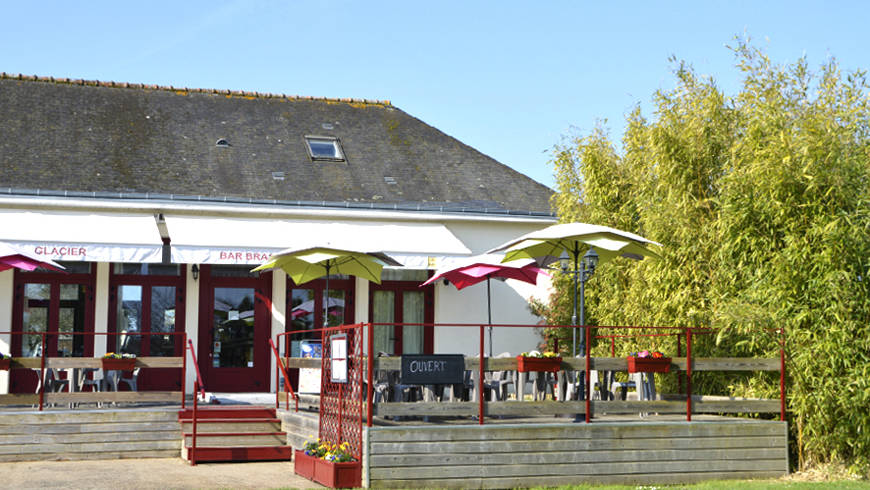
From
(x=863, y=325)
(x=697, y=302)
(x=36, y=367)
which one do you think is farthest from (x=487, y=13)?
(x=36, y=367)

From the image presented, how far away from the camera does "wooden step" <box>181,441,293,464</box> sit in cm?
1161

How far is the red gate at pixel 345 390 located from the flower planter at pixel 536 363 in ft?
5.50

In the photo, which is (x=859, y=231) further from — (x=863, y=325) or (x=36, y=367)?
(x=36, y=367)

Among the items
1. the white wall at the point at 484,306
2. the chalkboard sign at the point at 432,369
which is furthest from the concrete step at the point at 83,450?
the white wall at the point at 484,306

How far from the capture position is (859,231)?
10.7 metres

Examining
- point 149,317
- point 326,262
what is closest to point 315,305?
point 149,317

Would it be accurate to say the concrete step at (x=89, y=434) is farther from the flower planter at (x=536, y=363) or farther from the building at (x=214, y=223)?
the flower planter at (x=536, y=363)

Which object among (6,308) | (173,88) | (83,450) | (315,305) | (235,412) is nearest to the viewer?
(83,450)

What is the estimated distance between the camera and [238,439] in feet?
40.2

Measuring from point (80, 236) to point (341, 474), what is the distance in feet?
26.6

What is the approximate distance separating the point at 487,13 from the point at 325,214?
718 cm

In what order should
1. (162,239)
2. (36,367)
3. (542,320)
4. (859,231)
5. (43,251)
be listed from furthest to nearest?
(542,320), (162,239), (43,251), (36,367), (859,231)

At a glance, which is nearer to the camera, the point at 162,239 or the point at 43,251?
the point at 43,251

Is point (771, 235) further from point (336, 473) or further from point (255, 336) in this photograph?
point (255, 336)
